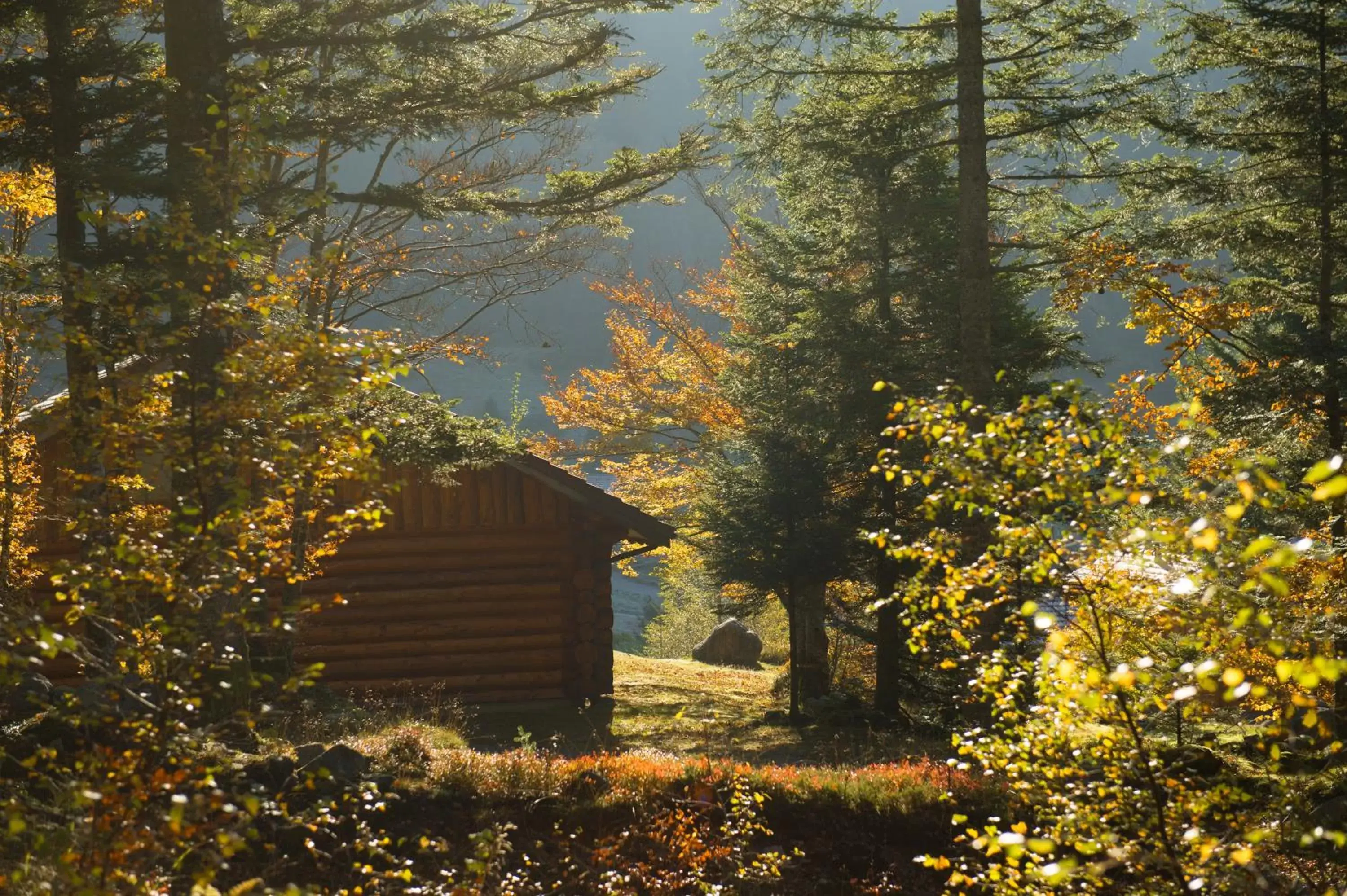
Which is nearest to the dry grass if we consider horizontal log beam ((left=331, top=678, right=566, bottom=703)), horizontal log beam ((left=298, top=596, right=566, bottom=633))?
horizontal log beam ((left=331, top=678, right=566, bottom=703))

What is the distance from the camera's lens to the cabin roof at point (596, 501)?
54.9ft

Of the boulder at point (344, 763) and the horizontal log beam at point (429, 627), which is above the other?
the horizontal log beam at point (429, 627)

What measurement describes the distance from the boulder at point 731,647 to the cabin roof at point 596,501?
16.4m

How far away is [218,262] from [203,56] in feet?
20.2

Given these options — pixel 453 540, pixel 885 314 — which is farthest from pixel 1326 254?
pixel 453 540

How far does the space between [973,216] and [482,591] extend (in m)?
9.56

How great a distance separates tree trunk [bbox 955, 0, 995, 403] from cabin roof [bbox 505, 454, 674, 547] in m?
5.69

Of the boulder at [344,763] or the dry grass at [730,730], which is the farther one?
the dry grass at [730,730]

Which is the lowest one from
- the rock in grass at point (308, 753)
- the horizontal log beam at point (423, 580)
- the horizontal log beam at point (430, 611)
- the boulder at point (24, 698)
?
the rock in grass at point (308, 753)

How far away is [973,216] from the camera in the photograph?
13.1 meters

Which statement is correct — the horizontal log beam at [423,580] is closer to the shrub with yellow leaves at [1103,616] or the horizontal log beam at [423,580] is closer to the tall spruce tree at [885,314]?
the tall spruce tree at [885,314]

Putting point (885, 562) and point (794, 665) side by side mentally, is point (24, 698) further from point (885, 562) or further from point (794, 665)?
point (885, 562)

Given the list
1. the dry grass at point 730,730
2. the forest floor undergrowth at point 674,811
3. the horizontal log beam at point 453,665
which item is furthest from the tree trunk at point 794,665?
the forest floor undergrowth at point 674,811

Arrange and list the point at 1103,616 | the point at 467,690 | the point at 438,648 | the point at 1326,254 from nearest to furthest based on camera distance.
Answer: the point at 1103,616 → the point at 1326,254 → the point at 467,690 → the point at 438,648
